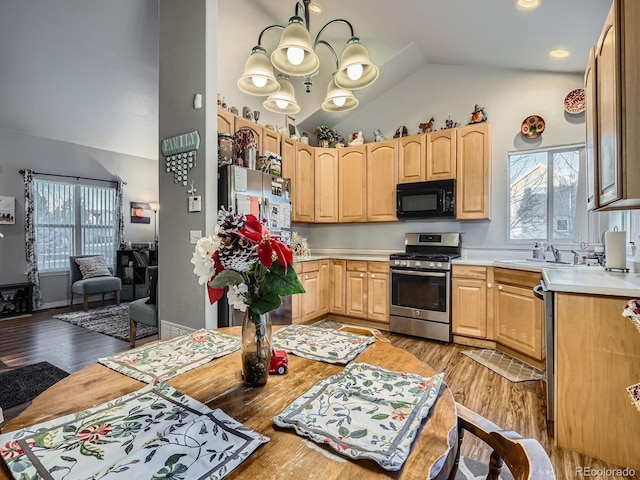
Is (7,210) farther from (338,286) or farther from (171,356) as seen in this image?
(171,356)

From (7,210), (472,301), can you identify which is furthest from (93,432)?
(7,210)

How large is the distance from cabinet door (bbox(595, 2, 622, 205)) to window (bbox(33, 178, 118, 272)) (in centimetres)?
697

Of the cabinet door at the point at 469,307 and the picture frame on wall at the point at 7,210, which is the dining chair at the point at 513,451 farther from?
the picture frame on wall at the point at 7,210

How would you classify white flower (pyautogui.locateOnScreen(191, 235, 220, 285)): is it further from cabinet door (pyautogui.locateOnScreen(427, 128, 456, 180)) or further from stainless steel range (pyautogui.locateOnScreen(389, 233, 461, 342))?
cabinet door (pyautogui.locateOnScreen(427, 128, 456, 180))

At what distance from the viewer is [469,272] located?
3.39 metres

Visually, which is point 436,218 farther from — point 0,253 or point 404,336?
point 0,253

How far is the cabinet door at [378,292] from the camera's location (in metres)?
3.92

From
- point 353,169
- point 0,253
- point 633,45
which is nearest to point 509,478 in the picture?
point 633,45

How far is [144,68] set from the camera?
434 centimetres

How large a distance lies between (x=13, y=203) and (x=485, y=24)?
21.8 feet

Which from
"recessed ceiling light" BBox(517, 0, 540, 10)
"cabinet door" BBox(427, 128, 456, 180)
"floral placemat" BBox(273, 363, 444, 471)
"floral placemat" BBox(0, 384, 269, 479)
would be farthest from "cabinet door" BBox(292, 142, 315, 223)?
"floral placemat" BBox(0, 384, 269, 479)

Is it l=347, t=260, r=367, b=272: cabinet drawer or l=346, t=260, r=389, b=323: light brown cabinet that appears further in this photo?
l=347, t=260, r=367, b=272: cabinet drawer

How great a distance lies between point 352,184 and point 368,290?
1476 mm

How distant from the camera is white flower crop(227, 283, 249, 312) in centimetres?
89
